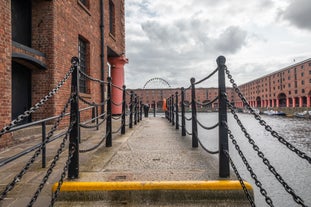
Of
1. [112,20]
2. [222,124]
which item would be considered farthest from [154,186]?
[112,20]

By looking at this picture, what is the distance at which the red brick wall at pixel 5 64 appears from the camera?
4410mm

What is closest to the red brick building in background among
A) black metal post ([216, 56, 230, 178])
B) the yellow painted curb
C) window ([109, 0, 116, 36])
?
window ([109, 0, 116, 36])

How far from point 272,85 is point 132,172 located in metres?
72.4

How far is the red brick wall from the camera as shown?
4410 mm

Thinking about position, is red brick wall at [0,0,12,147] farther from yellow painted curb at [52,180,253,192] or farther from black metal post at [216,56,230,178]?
black metal post at [216,56,230,178]

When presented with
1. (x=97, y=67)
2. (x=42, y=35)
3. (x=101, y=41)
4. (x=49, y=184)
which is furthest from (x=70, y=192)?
(x=101, y=41)

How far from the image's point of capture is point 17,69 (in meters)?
6.10

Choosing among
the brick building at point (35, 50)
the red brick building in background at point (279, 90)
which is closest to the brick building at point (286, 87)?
the red brick building in background at point (279, 90)

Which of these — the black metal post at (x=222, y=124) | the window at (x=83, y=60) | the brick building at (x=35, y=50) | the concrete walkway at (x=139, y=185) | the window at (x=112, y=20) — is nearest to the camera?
the concrete walkway at (x=139, y=185)

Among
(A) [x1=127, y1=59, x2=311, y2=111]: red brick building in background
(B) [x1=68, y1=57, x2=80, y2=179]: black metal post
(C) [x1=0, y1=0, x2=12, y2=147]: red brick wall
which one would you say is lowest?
(B) [x1=68, y1=57, x2=80, y2=179]: black metal post

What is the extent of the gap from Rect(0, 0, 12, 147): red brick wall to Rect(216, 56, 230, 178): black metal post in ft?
14.2

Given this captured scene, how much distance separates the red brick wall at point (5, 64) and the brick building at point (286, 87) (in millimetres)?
57715

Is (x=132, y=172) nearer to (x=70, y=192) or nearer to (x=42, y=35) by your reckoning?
(x=70, y=192)

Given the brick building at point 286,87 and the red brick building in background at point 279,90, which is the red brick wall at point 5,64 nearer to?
the red brick building in background at point 279,90
